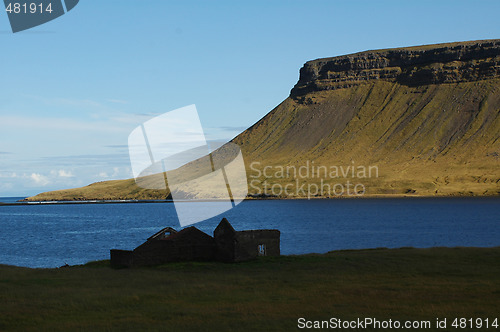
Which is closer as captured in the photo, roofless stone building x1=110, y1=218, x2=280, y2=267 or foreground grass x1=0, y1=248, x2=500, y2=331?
foreground grass x1=0, y1=248, x2=500, y2=331

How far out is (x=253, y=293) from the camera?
3666cm

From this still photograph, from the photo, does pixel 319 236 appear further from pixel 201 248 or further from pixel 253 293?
pixel 253 293

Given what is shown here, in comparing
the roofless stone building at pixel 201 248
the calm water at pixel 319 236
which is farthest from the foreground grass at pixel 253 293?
the calm water at pixel 319 236

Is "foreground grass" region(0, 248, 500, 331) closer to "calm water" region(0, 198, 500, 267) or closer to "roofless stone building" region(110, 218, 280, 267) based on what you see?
"roofless stone building" region(110, 218, 280, 267)

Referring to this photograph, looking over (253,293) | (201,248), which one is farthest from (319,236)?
(253,293)

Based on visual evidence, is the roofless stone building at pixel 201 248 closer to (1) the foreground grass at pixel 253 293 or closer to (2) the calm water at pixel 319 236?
(1) the foreground grass at pixel 253 293

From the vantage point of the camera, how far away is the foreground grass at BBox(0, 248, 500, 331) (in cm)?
2938

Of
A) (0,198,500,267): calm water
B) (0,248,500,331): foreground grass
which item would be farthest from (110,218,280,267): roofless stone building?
(0,198,500,267): calm water

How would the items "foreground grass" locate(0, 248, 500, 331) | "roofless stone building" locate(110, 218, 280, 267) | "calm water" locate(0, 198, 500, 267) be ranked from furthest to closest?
"calm water" locate(0, 198, 500, 267)
"roofless stone building" locate(110, 218, 280, 267)
"foreground grass" locate(0, 248, 500, 331)

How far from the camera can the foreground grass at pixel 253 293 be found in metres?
29.4

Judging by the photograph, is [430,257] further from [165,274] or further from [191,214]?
[191,214]

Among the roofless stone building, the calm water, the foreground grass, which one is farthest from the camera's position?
the calm water

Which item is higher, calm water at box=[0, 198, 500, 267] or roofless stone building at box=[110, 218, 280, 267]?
roofless stone building at box=[110, 218, 280, 267]

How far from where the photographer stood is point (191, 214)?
625 ft
